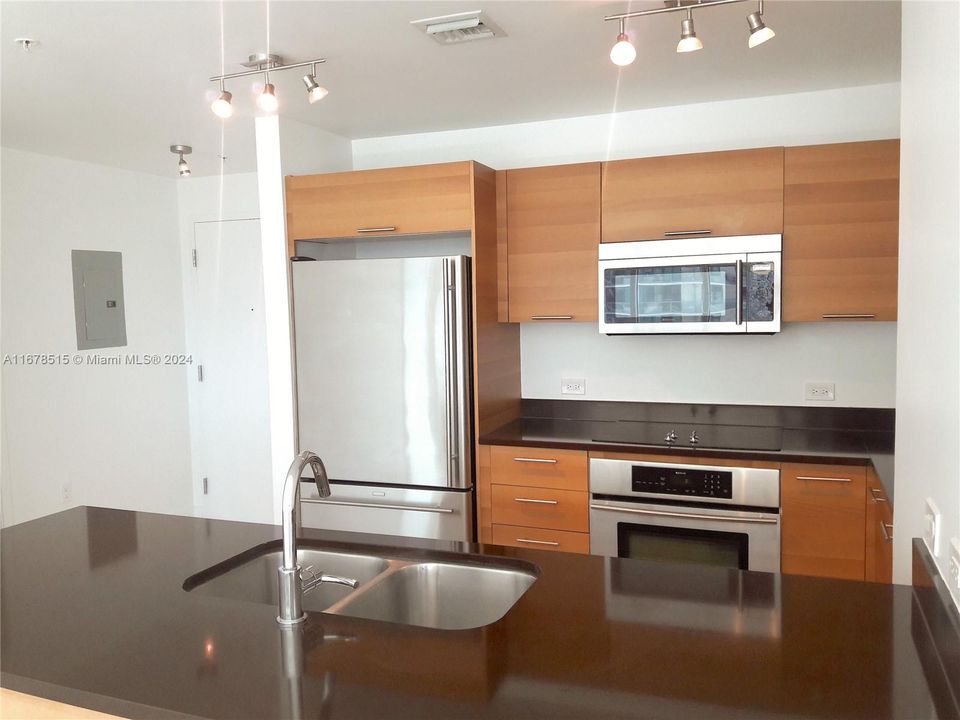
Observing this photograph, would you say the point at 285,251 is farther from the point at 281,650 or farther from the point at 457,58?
the point at 281,650

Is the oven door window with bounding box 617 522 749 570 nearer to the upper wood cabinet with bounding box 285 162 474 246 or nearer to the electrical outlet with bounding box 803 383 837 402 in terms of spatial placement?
the electrical outlet with bounding box 803 383 837 402

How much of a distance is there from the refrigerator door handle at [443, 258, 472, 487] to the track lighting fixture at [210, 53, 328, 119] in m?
0.98

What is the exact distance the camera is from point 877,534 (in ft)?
9.16

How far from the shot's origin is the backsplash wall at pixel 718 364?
11.3ft

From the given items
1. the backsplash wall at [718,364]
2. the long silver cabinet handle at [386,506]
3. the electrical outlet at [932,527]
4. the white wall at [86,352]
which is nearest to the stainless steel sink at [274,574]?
the electrical outlet at [932,527]

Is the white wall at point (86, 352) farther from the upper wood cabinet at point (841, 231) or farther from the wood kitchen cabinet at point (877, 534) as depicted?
the wood kitchen cabinet at point (877, 534)

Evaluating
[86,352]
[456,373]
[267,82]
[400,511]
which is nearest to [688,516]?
[456,373]

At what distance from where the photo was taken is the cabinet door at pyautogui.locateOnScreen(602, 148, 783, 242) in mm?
3246

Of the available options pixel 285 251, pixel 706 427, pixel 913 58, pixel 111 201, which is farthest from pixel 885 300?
pixel 111 201

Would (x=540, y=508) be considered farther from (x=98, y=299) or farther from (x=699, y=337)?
(x=98, y=299)

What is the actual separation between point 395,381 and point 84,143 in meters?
2.23

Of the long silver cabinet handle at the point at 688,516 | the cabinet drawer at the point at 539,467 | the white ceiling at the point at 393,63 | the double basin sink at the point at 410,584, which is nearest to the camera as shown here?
the double basin sink at the point at 410,584

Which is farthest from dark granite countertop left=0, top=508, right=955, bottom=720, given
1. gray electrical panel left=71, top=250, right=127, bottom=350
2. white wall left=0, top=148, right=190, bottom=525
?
gray electrical panel left=71, top=250, right=127, bottom=350

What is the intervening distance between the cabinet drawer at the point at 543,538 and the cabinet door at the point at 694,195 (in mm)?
1352
